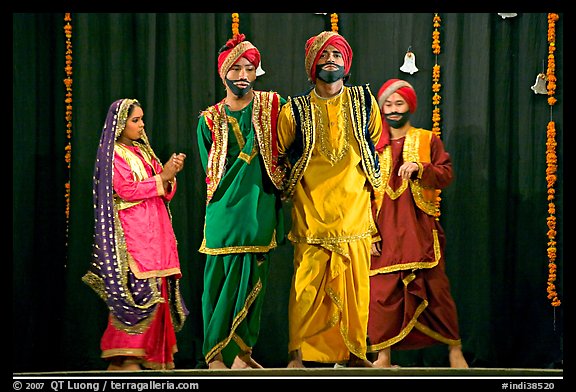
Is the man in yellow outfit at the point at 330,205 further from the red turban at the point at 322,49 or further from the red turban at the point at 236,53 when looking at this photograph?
the red turban at the point at 236,53

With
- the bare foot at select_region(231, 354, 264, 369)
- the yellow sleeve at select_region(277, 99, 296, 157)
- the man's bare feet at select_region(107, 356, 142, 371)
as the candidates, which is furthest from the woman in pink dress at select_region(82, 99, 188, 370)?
the yellow sleeve at select_region(277, 99, 296, 157)

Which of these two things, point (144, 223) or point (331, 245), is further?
point (144, 223)

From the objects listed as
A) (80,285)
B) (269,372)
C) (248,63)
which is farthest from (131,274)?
(248,63)

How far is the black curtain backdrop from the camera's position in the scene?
5625mm

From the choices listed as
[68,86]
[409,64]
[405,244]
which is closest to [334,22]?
[409,64]

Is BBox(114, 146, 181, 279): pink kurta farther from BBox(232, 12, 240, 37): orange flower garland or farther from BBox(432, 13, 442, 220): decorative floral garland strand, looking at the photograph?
BBox(432, 13, 442, 220): decorative floral garland strand

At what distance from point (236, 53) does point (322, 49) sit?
1.48 feet

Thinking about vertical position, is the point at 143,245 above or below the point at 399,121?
below

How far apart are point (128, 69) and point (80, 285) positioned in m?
1.26

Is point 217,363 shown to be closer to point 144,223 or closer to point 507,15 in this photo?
point 144,223

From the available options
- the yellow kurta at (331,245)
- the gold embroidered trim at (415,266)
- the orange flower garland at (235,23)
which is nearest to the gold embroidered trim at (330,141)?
the yellow kurta at (331,245)

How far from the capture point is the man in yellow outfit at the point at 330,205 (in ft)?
16.6

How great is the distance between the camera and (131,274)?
17.2ft

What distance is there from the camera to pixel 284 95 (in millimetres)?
5656
